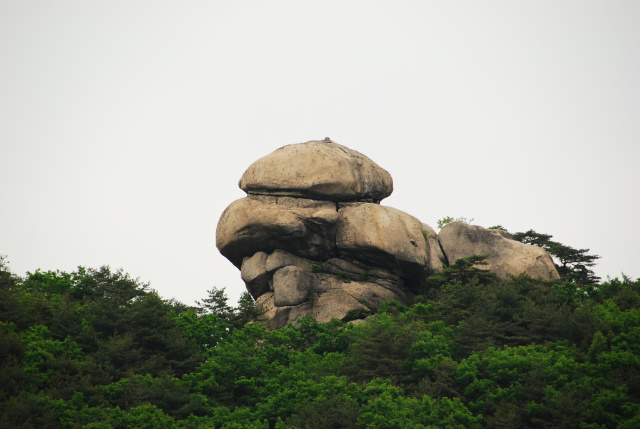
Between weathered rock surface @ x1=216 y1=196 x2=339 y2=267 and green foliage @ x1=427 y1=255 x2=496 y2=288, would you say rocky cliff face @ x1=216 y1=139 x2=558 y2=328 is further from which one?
green foliage @ x1=427 y1=255 x2=496 y2=288

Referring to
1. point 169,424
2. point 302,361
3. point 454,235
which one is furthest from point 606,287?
point 169,424

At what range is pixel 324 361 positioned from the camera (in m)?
33.0

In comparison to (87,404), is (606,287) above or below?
above

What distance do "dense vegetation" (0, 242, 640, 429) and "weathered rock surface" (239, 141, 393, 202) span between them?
19.1ft

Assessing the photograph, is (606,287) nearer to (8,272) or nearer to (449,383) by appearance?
(449,383)

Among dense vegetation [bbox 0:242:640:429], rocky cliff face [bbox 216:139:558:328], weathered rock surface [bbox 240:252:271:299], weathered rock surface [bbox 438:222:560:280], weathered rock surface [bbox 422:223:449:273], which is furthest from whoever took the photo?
weathered rock surface [bbox 422:223:449:273]

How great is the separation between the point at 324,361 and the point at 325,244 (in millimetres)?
7931

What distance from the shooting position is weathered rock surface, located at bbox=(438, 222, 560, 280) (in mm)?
40031

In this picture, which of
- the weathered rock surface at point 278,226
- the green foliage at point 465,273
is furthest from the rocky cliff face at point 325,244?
the green foliage at point 465,273

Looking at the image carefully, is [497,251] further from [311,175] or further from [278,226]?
[278,226]

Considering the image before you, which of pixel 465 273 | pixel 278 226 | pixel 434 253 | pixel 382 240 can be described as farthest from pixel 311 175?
pixel 465 273

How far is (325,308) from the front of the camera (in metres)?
38.1

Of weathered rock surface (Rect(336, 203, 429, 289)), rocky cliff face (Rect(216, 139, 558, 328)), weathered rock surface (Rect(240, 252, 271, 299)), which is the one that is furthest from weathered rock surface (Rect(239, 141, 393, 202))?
weathered rock surface (Rect(240, 252, 271, 299))

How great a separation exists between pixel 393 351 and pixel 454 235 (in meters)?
11.3
